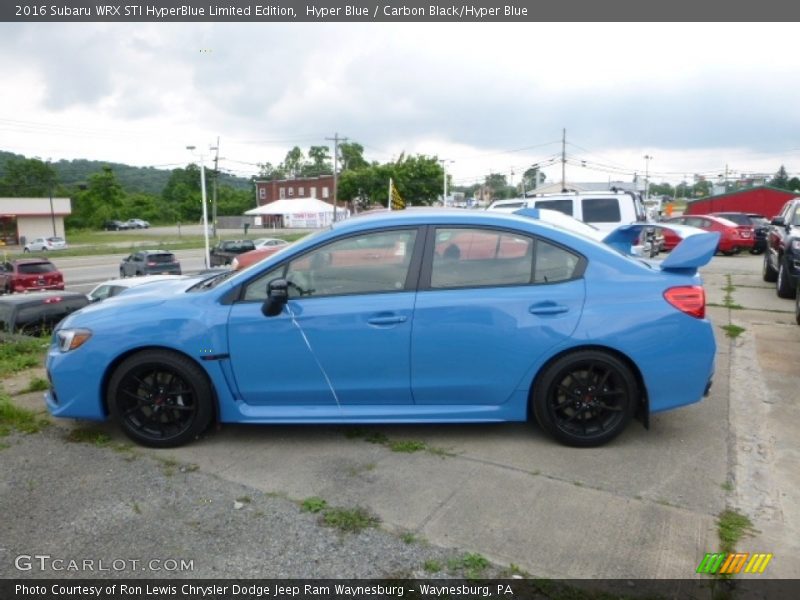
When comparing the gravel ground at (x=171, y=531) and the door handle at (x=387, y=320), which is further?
the door handle at (x=387, y=320)

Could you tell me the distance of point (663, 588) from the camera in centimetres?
251

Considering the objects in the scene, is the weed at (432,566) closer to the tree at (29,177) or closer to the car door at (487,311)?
the car door at (487,311)

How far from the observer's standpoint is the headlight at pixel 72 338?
12.7 feet

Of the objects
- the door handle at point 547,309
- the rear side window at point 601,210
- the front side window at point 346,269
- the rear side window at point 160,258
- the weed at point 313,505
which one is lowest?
the weed at point 313,505

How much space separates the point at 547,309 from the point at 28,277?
23.1m

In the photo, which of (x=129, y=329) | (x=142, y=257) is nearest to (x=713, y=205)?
(x=142, y=257)

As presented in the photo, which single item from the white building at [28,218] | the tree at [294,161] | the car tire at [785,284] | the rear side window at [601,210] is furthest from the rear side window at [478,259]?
the tree at [294,161]

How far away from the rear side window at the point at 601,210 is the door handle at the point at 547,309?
39.5 feet

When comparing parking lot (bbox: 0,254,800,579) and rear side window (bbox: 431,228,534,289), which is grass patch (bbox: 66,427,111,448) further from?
rear side window (bbox: 431,228,534,289)

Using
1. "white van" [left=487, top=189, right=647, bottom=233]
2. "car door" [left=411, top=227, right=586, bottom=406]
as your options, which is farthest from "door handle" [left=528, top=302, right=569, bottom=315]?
"white van" [left=487, top=189, right=647, bottom=233]

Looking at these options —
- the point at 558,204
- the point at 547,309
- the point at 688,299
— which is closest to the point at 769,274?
the point at 558,204

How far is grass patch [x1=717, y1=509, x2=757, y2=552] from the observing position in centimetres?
282

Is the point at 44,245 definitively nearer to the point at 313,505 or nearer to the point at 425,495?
the point at 313,505

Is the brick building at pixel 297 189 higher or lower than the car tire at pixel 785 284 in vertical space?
higher
